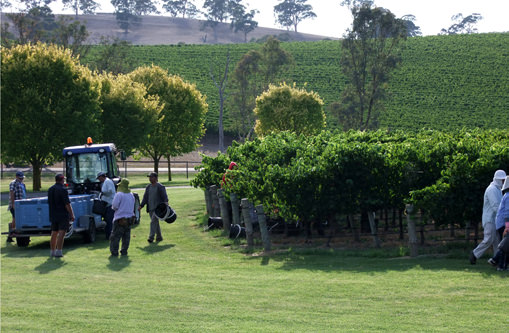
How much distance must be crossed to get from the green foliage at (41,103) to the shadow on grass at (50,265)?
25104 millimetres

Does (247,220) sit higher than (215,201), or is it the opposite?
(247,220)

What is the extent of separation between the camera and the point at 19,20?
7438 cm

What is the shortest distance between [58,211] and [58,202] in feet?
0.66

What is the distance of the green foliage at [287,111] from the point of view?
5062 centimetres

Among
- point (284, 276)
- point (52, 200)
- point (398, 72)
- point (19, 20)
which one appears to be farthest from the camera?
point (398, 72)

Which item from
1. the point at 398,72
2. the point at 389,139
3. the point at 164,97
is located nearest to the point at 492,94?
the point at 398,72

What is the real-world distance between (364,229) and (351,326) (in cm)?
977

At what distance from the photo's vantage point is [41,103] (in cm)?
3741

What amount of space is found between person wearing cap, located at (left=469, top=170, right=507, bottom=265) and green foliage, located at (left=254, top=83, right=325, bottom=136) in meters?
38.8

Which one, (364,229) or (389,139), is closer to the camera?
(364,229)

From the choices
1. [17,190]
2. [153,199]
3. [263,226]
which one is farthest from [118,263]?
[17,190]

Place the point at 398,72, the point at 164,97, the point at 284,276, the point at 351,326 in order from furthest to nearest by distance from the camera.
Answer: the point at 398,72 → the point at 164,97 → the point at 284,276 → the point at 351,326

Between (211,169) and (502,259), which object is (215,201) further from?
(502,259)

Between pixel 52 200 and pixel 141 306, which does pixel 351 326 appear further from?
pixel 52 200
